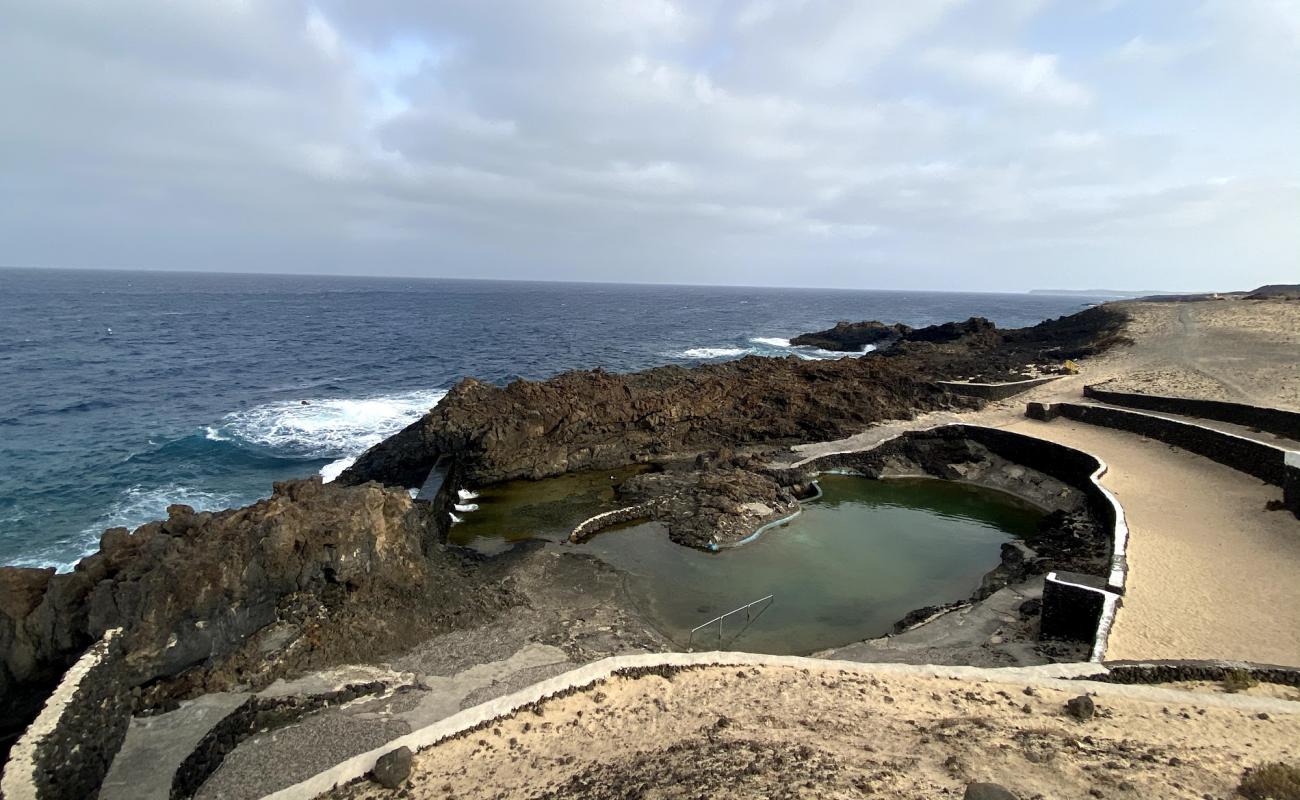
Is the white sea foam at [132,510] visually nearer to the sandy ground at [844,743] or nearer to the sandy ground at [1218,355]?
the sandy ground at [844,743]

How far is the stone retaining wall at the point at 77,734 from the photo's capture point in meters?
8.11

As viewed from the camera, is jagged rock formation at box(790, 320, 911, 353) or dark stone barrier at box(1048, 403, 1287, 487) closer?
dark stone barrier at box(1048, 403, 1287, 487)

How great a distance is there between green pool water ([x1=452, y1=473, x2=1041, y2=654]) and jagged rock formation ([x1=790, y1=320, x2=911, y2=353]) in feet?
145

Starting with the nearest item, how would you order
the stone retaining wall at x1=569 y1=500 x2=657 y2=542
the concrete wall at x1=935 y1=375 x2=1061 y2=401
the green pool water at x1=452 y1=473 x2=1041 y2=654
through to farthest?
1. the green pool water at x1=452 y1=473 x2=1041 y2=654
2. the stone retaining wall at x1=569 y1=500 x2=657 y2=542
3. the concrete wall at x1=935 y1=375 x2=1061 y2=401

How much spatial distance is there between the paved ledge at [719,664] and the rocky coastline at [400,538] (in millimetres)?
3343

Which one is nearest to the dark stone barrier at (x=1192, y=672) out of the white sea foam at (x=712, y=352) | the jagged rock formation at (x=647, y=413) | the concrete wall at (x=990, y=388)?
the jagged rock formation at (x=647, y=413)

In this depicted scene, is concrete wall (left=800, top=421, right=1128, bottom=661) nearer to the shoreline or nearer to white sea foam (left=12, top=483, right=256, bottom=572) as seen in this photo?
the shoreline

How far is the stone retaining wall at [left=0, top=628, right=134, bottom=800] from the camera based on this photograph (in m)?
8.11

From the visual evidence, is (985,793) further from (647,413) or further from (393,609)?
(647,413)

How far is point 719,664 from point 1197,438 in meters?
20.8

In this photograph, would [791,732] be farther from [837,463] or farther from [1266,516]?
[837,463]

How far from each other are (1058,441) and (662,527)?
16163 millimetres

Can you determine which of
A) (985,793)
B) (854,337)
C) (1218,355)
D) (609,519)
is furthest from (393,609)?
(854,337)

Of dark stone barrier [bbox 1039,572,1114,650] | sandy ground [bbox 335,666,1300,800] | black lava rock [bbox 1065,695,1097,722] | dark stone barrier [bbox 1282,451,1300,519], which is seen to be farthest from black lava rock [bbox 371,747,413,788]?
dark stone barrier [bbox 1282,451,1300,519]
